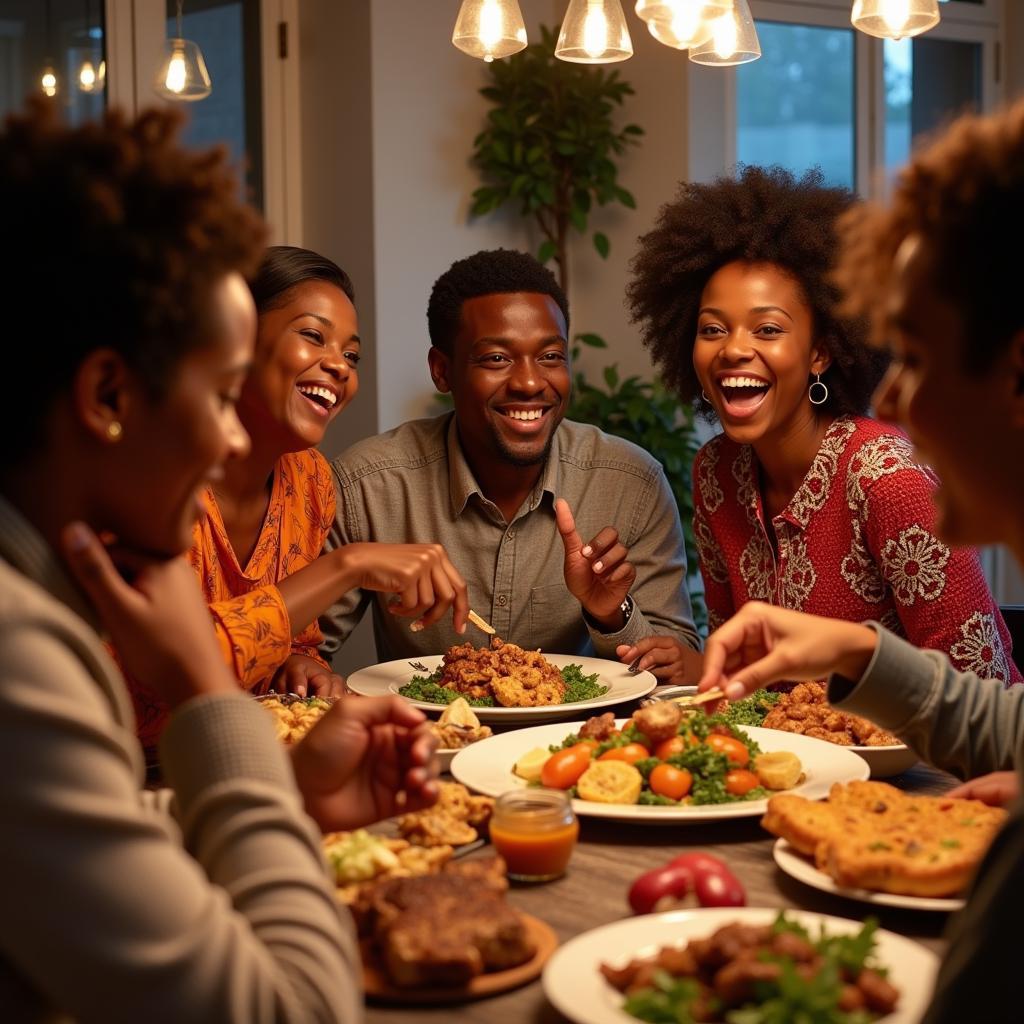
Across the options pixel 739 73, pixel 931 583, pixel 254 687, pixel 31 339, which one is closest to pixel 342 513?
pixel 254 687

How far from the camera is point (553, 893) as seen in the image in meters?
1.49

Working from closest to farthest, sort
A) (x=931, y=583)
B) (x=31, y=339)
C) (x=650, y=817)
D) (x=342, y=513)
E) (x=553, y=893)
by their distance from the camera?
(x=31, y=339) < (x=553, y=893) < (x=650, y=817) < (x=931, y=583) < (x=342, y=513)

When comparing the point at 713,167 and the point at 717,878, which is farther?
the point at 713,167

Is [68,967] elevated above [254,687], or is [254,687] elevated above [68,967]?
[68,967]

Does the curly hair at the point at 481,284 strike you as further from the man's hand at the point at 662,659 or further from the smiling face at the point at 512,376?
the man's hand at the point at 662,659

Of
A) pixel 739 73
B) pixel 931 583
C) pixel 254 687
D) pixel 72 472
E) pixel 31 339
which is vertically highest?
pixel 739 73

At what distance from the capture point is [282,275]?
288 cm

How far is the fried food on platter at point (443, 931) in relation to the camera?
121 cm

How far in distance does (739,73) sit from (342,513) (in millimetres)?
2955

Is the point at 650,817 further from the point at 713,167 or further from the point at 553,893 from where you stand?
the point at 713,167

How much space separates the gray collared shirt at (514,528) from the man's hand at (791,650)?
1.30 m

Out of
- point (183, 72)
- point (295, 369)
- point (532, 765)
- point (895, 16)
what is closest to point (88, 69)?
point (183, 72)

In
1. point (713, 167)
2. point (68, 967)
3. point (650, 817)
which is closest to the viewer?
point (68, 967)

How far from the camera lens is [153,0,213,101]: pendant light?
4117mm
